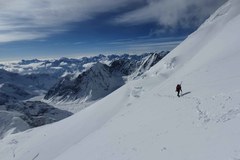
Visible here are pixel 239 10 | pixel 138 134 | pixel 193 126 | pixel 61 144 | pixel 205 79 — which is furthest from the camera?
pixel 239 10

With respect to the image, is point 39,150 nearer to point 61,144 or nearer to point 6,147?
point 61,144

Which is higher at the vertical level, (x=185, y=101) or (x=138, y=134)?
(x=185, y=101)

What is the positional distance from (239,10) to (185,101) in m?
65.0

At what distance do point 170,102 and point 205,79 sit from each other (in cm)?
704

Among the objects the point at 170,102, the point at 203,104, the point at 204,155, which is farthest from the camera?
the point at 170,102

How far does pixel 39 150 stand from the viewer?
6328 centimetres

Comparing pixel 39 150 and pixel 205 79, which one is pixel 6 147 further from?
pixel 205 79

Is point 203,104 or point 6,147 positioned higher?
point 203,104

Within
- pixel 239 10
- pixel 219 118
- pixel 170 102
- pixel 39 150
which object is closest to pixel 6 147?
pixel 39 150

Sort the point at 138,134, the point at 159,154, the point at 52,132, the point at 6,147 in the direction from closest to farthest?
the point at 159,154
the point at 138,134
the point at 52,132
the point at 6,147

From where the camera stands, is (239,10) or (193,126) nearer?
(193,126)

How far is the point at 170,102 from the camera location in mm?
39469

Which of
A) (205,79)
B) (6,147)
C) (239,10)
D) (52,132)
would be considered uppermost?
(239,10)

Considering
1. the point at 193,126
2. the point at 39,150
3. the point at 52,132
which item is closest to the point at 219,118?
the point at 193,126
